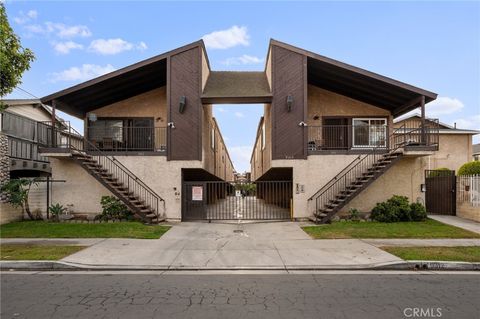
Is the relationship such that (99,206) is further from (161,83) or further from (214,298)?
(214,298)

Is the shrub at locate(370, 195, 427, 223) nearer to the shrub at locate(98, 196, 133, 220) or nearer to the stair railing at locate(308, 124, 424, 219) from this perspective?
the stair railing at locate(308, 124, 424, 219)

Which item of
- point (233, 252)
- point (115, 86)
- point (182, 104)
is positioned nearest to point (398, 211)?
point (233, 252)

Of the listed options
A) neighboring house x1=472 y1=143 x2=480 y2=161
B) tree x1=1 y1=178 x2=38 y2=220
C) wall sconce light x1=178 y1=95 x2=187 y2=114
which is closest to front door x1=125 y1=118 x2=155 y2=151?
wall sconce light x1=178 y1=95 x2=187 y2=114

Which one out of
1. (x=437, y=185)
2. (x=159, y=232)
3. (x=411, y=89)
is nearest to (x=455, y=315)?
(x=159, y=232)

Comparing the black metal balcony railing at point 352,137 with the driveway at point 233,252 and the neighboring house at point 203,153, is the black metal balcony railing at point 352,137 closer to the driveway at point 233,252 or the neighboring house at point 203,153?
the neighboring house at point 203,153

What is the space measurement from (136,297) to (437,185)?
1627 centimetres

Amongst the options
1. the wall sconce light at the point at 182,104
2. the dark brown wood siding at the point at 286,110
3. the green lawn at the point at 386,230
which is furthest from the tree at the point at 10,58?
the green lawn at the point at 386,230

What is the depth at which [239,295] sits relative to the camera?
5.46m

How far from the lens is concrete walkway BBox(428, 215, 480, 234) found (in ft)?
39.7

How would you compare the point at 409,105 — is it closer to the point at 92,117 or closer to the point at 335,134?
the point at 335,134

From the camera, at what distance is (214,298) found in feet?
17.4

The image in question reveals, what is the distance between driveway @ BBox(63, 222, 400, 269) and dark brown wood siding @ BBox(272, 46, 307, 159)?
14.5ft

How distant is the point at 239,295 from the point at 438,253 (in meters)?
5.80

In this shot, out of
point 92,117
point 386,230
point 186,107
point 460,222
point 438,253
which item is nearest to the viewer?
point 438,253
